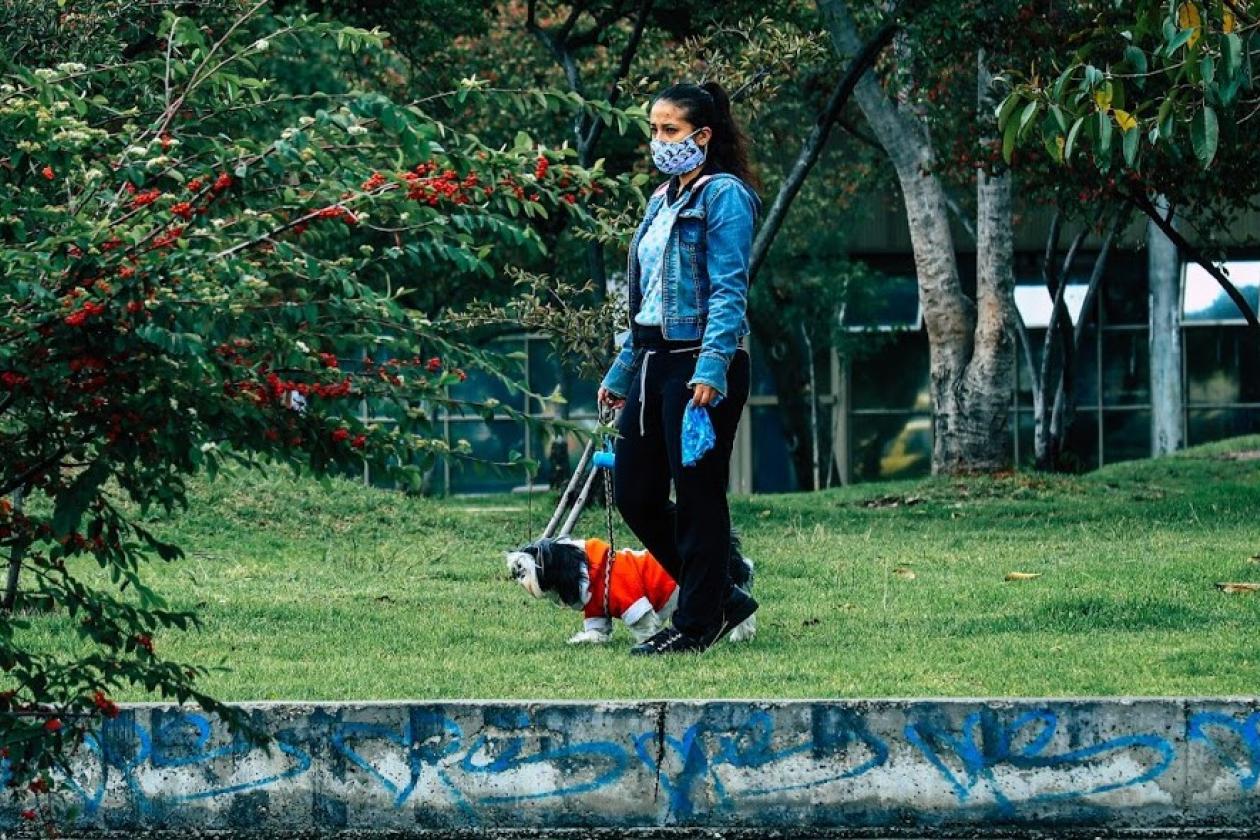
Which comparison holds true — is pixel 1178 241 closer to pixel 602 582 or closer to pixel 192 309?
pixel 602 582

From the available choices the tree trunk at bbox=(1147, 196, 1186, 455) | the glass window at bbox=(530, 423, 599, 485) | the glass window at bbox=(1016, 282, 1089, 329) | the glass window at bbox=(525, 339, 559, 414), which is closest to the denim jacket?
the glass window at bbox=(530, 423, 599, 485)

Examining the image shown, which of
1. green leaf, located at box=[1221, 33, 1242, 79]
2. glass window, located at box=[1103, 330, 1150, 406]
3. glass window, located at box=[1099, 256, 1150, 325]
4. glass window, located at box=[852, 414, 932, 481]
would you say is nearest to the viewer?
green leaf, located at box=[1221, 33, 1242, 79]

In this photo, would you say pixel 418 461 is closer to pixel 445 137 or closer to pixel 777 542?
pixel 445 137

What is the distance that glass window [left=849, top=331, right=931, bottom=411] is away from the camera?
3359cm

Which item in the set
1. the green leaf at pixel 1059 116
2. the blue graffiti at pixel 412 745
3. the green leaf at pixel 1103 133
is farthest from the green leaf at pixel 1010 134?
the blue graffiti at pixel 412 745

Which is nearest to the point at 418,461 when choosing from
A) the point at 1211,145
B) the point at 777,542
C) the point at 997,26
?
the point at 1211,145

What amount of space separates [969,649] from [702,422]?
153 centimetres

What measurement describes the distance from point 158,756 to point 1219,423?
29.2 metres

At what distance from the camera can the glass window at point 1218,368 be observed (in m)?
32.9

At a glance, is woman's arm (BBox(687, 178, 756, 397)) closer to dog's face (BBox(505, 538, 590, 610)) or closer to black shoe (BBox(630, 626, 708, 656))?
black shoe (BBox(630, 626, 708, 656))

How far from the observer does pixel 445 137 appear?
4.99m

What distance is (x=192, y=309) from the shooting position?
13.8ft

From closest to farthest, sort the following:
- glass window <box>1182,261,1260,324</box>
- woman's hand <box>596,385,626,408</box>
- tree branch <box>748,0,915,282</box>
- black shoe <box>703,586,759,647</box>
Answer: woman's hand <box>596,385,626,408</box> → black shoe <box>703,586,759,647</box> → tree branch <box>748,0,915,282</box> → glass window <box>1182,261,1260,324</box>

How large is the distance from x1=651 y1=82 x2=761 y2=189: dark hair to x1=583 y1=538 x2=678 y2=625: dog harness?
1.57 metres
